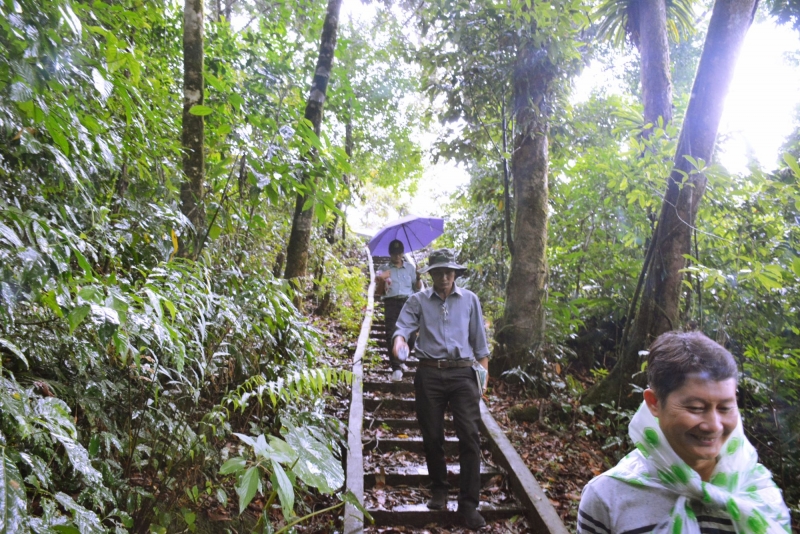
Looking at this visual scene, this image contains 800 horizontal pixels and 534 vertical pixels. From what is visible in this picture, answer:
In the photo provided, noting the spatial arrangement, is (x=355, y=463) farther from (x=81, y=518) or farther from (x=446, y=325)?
(x=81, y=518)

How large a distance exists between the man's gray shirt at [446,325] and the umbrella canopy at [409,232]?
6148 millimetres

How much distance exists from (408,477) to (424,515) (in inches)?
25.4

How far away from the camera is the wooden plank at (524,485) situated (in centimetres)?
396

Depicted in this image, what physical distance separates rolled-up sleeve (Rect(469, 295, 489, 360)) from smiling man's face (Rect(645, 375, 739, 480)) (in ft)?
9.79

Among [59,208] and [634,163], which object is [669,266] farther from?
[59,208]

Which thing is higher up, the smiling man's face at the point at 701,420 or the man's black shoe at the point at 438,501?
the smiling man's face at the point at 701,420

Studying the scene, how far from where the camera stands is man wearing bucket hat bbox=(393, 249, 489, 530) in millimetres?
4266

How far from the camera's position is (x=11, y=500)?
60.7 inches

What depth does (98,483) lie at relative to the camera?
6.99ft

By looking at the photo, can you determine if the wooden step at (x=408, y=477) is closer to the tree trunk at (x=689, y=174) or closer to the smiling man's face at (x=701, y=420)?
the tree trunk at (x=689, y=174)

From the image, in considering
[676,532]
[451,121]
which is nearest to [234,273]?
[676,532]

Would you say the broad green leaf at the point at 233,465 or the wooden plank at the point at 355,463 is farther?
the wooden plank at the point at 355,463

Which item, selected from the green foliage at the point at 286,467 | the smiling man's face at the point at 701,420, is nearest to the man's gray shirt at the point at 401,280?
the green foliage at the point at 286,467

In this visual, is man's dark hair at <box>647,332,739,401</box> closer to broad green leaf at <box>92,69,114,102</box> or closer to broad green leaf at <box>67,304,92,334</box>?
broad green leaf at <box>67,304,92,334</box>
